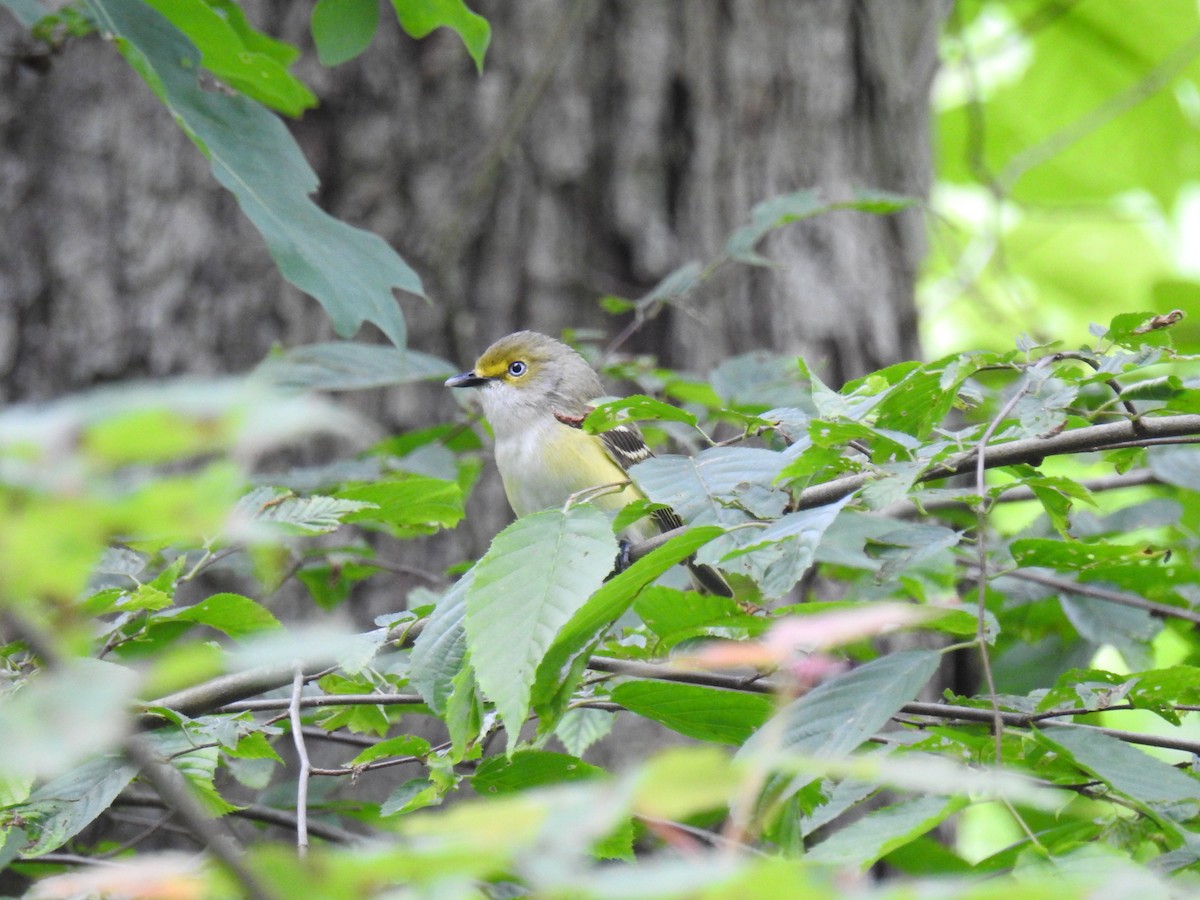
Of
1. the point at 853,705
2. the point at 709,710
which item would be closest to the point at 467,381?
the point at 709,710

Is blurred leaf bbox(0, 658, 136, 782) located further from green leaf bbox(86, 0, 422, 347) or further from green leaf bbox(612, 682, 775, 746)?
green leaf bbox(86, 0, 422, 347)

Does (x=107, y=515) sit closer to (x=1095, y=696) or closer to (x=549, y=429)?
(x=1095, y=696)

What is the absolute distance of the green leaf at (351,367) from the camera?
126 inches

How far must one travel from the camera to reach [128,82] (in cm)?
446

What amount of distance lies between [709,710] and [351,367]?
1.68 m

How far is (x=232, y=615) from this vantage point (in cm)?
235

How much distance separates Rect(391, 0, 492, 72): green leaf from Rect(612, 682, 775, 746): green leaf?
1668 mm

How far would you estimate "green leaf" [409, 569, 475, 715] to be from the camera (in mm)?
1958

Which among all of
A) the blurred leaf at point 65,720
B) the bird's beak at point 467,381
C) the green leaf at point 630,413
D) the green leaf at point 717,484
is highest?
the blurred leaf at point 65,720

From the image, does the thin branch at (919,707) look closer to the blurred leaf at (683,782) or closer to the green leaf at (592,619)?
the green leaf at (592,619)

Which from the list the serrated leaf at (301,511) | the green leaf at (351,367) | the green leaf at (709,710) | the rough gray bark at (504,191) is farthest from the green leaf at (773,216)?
the green leaf at (709,710)

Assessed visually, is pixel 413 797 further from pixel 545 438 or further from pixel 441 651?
pixel 545 438

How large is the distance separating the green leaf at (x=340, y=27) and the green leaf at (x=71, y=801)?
182 cm

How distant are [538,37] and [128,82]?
158 cm
